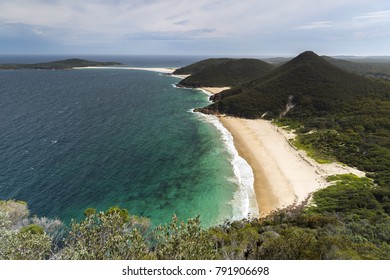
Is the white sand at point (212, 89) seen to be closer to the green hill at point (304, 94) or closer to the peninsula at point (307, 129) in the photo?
the peninsula at point (307, 129)

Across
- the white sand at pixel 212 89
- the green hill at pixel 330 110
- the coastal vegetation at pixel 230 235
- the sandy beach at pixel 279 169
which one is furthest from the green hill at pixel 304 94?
the coastal vegetation at pixel 230 235

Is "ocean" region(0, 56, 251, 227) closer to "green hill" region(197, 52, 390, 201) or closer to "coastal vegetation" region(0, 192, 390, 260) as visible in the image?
"coastal vegetation" region(0, 192, 390, 260)

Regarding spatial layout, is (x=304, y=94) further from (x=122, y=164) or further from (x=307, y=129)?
(x=122, y=164)

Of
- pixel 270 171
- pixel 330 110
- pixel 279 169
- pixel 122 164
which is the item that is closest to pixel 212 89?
pixel 330 110

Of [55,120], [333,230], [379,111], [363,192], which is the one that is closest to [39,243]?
[333,230]

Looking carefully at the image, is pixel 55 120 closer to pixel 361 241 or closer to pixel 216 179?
pixel 216 179
